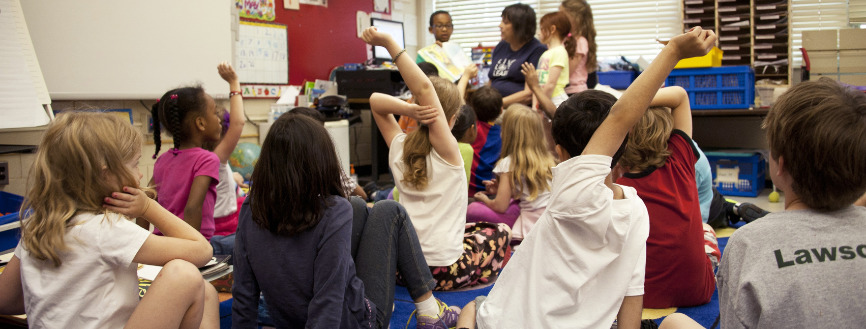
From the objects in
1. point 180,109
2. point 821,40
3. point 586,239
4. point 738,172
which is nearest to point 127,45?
point 180,109

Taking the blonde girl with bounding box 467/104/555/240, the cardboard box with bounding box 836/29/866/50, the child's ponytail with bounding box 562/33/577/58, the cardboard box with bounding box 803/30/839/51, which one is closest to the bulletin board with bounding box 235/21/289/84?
the child's ponytail with bounding box 562/33/577/58

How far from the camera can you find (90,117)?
1326 mm

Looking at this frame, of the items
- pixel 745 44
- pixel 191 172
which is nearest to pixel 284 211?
pixel 191 172

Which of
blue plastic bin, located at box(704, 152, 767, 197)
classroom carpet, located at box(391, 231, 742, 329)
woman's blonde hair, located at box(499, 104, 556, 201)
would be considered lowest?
classroom carpet, located at box(391, 231, 742, 329)

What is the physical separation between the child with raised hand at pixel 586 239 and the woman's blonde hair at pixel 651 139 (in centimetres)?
56

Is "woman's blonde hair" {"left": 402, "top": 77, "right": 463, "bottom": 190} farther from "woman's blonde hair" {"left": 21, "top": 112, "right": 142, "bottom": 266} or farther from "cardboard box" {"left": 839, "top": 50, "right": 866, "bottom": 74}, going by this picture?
"cardboard box" {"left": 839, "top": 50, "right": 866, "bottom": 74}

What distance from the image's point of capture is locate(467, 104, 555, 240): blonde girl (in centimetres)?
273

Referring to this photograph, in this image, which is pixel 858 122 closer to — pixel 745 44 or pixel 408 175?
pixel 408 175

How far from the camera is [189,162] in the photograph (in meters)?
2.17

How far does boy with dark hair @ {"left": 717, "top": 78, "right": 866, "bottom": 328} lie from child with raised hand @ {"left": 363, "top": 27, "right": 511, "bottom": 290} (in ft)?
3.67

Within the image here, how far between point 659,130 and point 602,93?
24.8 inches

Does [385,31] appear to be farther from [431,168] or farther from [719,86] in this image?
[431,168]

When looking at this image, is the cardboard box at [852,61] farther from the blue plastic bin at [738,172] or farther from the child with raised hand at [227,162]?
the child with raised hand at [227,162]

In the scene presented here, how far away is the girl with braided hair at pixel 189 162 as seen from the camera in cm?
215
